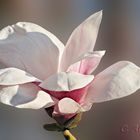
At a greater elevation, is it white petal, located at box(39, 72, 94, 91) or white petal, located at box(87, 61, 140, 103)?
white petal, located at box(39, 72, 94, 91)

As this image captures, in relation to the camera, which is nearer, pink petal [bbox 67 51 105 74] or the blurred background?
pink petal [bbox 67 51 105 74]

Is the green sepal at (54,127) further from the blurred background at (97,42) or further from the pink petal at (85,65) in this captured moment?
the blurred background at (97,42)

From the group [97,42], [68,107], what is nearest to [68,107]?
[68,107]

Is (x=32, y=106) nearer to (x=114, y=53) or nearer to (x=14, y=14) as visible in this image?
(x=114, y=53)

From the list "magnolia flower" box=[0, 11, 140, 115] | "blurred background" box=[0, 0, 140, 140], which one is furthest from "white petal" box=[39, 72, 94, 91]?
"blurred background" box=[0, 0, 140, 140]

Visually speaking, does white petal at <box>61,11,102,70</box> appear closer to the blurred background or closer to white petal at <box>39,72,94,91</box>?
white petal at <box>39,72,94,91</box>

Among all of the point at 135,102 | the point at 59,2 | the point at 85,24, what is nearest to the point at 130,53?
the point at 135,102

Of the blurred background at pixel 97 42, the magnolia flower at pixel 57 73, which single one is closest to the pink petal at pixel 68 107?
the magnolia flower at pixel 57 73
